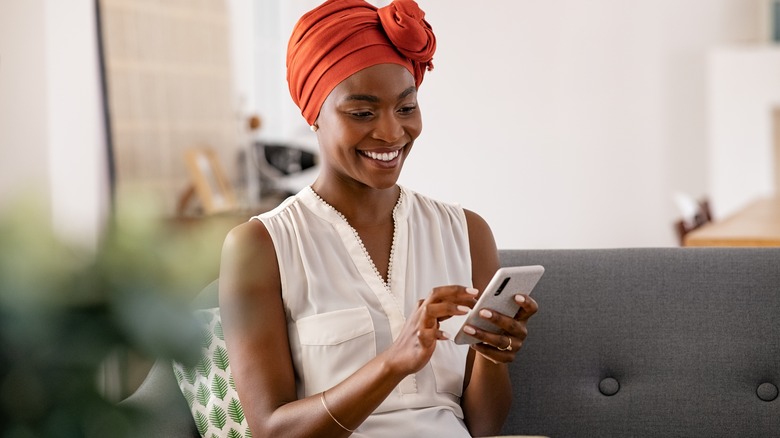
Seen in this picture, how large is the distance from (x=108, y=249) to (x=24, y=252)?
0.03m

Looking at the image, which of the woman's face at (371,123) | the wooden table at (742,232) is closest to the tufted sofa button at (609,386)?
the woman's face at (371,123)

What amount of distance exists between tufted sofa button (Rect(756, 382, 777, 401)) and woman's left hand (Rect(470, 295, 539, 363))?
68 centimetres

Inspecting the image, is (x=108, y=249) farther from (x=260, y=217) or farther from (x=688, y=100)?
(x=688, y=100)

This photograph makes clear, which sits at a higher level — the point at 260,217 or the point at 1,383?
the point at 1,383

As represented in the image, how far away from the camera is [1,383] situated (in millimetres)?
383

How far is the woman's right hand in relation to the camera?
144 cm

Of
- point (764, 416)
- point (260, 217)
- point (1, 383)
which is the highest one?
point (1, 383)

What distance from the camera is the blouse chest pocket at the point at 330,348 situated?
1671 millimetres

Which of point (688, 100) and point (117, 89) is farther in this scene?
point (688, 100)

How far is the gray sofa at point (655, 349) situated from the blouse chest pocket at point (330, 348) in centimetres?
49

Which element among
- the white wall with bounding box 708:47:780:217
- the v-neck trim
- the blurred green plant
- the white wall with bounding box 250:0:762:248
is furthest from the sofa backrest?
the white wall with bounding box 708:47:780:217

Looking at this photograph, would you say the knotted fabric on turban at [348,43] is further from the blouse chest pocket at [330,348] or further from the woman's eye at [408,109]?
the blouse chest pocket at [330,348]

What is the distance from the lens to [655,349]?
2023 mm

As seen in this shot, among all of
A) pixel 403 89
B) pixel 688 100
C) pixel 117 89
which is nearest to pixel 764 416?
pixel 403 89
